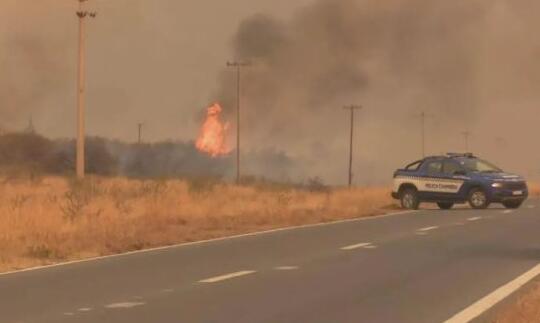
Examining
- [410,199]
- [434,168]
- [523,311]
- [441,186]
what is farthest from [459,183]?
[523,311]

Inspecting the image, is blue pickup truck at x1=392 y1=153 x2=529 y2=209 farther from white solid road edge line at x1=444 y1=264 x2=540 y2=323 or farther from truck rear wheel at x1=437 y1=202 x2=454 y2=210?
white solid road edge line at x1=444 y1=264 x2=540 y2=323

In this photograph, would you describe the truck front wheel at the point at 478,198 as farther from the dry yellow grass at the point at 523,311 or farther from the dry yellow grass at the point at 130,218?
the dry yellow grass at the point at 523,311

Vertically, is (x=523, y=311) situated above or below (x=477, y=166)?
below

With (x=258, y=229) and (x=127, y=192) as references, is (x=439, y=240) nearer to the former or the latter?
(x=258, y=229)

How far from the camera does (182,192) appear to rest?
4141 cm

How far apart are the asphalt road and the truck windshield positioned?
1395cm

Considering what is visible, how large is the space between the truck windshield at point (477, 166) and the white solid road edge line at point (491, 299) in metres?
21.5

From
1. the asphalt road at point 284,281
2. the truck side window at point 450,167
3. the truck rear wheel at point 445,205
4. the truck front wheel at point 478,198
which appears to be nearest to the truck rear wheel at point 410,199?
the truck rear wheel at point 445,205

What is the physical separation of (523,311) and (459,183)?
84.0ft

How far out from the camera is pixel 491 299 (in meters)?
11.8

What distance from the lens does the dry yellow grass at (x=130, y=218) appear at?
19.2m

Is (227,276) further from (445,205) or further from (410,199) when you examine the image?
(445,205)

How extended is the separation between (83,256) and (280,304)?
7668 mm

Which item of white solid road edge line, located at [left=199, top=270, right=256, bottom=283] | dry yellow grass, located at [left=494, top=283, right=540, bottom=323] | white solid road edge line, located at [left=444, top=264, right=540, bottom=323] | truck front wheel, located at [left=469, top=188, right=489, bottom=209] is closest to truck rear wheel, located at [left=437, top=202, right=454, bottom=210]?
truck front wheel, located at [left=469, top=188, right=489, bottom=209]
